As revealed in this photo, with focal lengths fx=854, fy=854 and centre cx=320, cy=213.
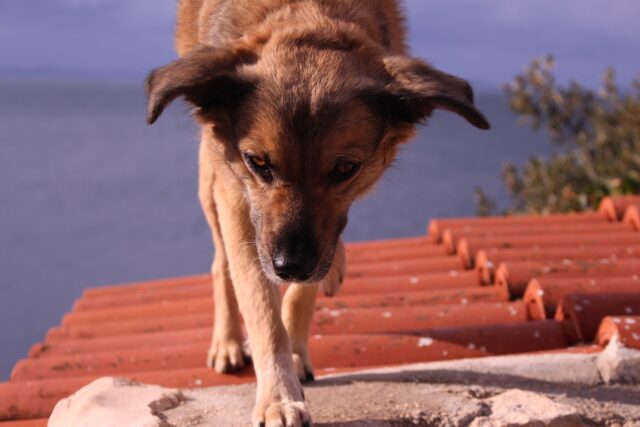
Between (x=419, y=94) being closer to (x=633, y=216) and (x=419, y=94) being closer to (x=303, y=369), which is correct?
(x=303, y=369)

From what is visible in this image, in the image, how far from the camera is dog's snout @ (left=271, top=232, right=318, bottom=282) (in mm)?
2879

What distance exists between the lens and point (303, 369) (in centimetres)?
350

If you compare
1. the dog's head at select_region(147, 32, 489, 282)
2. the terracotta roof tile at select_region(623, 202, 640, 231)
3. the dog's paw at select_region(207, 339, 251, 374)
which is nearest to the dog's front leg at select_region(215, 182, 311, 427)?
the dog's head at select_region(147, 32, 489, 282)

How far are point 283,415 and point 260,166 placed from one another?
0.87 metres

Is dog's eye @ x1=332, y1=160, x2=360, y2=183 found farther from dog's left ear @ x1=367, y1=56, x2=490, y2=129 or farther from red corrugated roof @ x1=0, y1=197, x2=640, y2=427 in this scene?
red corrugated roof @ x1=0, y1=197, x2=640, y2=427

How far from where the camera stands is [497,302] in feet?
14.3

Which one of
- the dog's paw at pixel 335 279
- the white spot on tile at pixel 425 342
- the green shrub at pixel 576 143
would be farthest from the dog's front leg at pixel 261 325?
the green shrub at pixel 576 143

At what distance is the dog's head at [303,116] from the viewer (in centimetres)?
293

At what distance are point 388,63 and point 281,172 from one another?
0.70 metres

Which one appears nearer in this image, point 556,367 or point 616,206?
point 556,367

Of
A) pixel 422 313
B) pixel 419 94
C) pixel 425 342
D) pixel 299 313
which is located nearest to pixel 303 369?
pixel 299 313

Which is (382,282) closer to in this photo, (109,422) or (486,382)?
(486,382)

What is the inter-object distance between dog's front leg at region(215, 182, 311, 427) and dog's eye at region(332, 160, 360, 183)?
0.55 metres

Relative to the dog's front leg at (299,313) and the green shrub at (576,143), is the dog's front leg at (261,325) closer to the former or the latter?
the dog's front leg at (299,313)
